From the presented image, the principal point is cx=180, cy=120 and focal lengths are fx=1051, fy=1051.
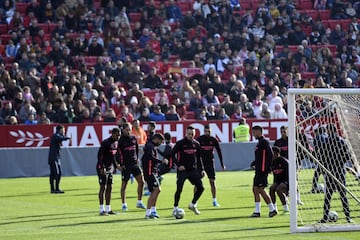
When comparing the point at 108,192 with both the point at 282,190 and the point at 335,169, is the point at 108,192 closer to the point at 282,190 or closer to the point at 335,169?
the point at 282,190

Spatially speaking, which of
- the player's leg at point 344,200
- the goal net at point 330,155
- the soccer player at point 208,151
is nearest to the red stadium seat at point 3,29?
the soccer player at point 208,151

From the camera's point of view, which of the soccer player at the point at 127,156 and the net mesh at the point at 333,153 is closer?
the net mesh at the point at 333,153

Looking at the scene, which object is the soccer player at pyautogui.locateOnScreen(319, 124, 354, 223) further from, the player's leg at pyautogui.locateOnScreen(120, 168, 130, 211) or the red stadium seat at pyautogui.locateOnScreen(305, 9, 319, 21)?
the red stadium seat at pyautogui.locateOnScreen(305, 9, 319, 21)

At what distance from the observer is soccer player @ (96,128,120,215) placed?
73.1 feet

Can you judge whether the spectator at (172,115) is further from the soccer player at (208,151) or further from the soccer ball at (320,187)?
the soccer ball at (320,187)

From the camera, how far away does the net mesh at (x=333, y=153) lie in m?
19.4

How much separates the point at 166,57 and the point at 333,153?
22721 millimetres

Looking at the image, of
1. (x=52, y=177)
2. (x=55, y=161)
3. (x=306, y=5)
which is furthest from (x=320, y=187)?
(x=306, y=5)

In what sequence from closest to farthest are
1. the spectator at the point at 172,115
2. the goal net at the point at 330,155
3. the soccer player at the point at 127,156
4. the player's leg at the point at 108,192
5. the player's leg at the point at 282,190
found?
the goal net at the point at 330,155, the player's leg at the point at 282,190, the player's leg at the point at 108,192, the soccer player at the point at 127,156, the spectator at the point at 172,115

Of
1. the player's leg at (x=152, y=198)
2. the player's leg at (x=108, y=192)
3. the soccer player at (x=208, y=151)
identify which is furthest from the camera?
the soccer player at (x=208, y=151)

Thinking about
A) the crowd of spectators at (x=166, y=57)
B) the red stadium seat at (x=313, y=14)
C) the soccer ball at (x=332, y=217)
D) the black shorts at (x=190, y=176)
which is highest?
the red stadium seat at (x=313, y=14)

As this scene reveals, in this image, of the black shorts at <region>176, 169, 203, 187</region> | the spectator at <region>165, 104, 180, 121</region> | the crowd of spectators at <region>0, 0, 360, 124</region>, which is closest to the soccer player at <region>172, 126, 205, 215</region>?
the black shorts at <region>176, 169, 203, 187</region>

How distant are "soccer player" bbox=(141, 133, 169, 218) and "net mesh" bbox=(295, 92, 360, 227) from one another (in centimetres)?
294

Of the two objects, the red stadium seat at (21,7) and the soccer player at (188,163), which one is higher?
Result: the red stadium seat at (21,7)
